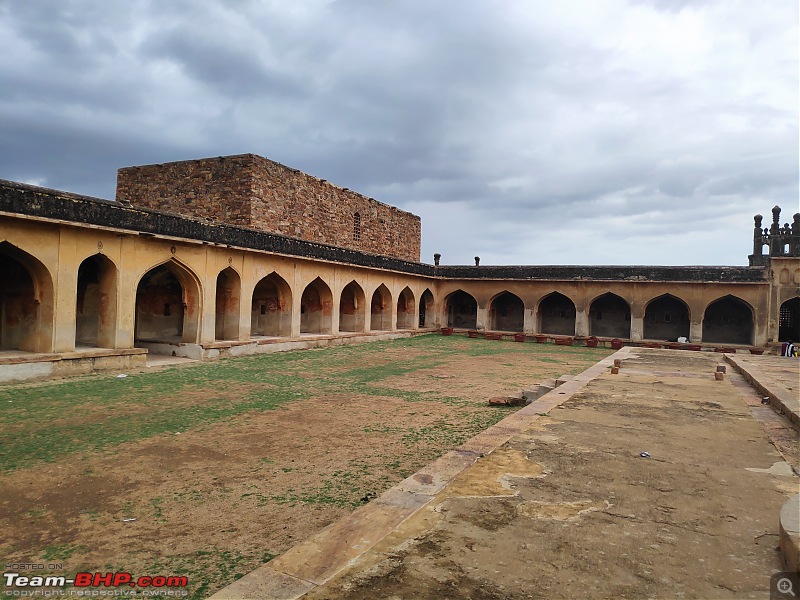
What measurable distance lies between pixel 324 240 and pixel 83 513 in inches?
780

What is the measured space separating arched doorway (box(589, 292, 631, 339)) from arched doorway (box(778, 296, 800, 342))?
6.13 metres

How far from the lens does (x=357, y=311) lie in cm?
2177

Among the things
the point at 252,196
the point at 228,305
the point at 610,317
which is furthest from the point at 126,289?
the point at 610,317

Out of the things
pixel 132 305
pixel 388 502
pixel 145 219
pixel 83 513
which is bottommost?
pixel 83 513

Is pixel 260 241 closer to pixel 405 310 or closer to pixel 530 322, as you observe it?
pixel 405 310

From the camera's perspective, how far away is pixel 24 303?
11.8 m

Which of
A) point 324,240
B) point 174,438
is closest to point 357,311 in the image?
point 324,240

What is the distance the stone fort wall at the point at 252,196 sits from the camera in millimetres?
19750

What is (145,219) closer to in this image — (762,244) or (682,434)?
(682,434)

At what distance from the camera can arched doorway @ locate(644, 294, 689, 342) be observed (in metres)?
25.2

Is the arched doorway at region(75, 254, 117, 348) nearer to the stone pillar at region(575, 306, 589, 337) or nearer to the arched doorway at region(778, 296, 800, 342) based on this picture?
the stone pillar at region(575, 306, 589, 337)

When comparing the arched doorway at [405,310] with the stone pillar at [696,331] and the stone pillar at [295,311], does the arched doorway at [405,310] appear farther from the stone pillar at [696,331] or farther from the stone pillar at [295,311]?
the stone pillar at [696,331]

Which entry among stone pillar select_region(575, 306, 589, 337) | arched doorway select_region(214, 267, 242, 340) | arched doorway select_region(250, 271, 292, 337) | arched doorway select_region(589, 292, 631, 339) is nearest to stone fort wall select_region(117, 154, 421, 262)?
arched doorway select_region(250, 271, 292, 337)

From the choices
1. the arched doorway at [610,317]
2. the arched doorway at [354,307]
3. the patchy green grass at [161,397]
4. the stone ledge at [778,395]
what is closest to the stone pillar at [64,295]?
the patchy green grass at [161,397]
